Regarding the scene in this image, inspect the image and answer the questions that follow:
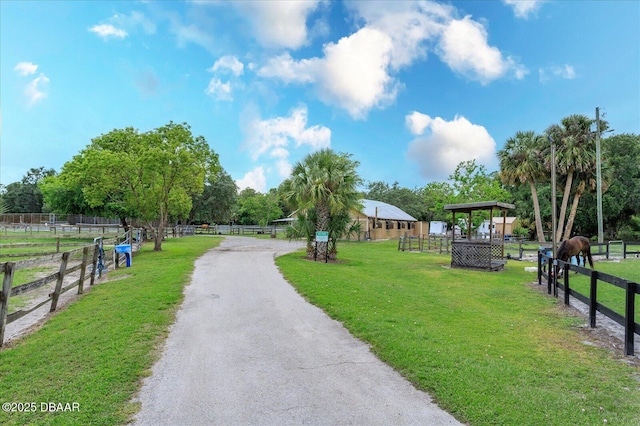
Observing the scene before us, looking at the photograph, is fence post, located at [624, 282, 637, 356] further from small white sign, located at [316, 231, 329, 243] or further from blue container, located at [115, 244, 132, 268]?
blue container, located at [115, 244, 132, 268]

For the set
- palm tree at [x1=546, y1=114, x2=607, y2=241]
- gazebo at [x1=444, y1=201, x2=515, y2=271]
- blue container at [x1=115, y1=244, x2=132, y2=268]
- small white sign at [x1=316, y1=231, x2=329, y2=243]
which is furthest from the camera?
palm tree at [x1=546, y1=114, x2=607, y2=241]

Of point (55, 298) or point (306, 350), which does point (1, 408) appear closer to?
point (306, 350)

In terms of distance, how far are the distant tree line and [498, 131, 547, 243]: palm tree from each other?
8 cm

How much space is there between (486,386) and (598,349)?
2.76m

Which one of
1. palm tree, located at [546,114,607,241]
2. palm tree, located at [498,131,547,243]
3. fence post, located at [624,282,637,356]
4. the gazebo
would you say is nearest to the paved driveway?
fence post, located at [624,282,637,356]

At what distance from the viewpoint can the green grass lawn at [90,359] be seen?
3314 millimetres

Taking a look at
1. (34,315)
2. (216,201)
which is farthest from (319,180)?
(216,201)

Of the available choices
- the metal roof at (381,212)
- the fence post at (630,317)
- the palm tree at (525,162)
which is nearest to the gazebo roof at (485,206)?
the fence post at (630,317)

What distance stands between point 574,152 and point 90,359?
32.5 meters

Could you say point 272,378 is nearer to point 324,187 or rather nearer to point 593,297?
point 593,297

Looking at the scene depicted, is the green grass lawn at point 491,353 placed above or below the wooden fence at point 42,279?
below

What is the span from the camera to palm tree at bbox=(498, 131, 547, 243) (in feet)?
96.8

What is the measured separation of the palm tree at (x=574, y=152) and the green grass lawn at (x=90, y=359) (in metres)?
29.4

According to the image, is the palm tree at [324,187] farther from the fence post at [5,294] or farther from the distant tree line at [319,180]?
the fence post at [5,294]
